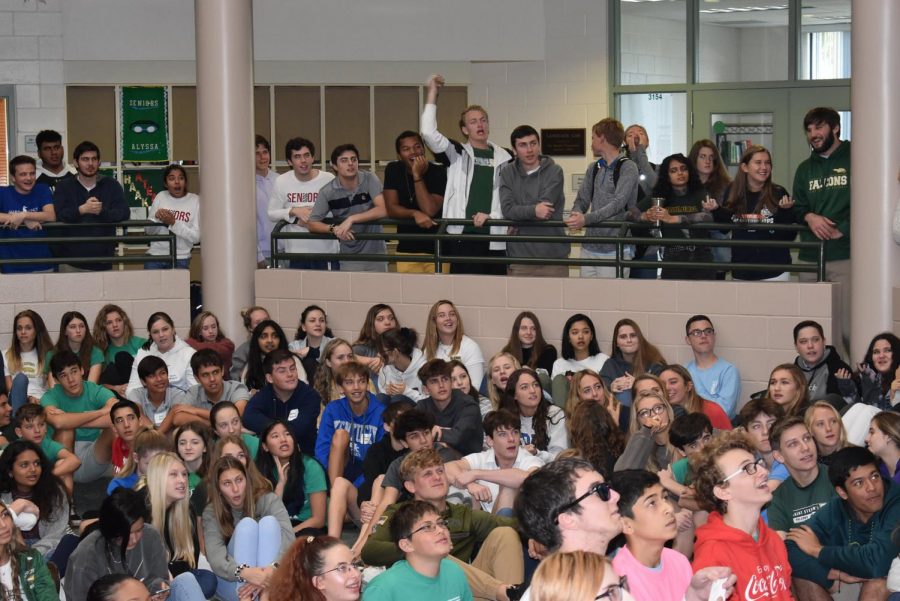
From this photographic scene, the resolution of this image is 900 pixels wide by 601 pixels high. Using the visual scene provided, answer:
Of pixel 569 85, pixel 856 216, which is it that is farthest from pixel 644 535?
pixel 569 85

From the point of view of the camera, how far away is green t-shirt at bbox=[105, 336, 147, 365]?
406 inches

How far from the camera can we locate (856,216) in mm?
9055

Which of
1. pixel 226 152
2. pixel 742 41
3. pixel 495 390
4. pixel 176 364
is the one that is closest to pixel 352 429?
pixel 495 390

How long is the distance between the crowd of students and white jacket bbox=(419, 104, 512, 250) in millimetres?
890

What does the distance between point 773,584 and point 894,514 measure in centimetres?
128

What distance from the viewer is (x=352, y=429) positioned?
8.41 meters

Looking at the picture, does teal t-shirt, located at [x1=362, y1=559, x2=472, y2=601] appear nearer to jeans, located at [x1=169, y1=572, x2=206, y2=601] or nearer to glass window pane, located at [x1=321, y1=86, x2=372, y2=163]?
jeans, located at [x1=169, y1=572, x2=206, y2=601]

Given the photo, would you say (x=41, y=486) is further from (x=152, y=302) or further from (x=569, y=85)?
(x=569, y=85)

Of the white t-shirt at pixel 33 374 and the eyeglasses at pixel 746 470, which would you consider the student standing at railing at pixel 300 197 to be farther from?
the eyeglasses at pixel 746 470

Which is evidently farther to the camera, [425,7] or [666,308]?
[425,7]

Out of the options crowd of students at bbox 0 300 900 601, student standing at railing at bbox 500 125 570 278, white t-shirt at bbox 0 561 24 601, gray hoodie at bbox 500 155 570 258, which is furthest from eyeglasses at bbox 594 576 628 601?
gray hoodie at bbox 500 155 570 258

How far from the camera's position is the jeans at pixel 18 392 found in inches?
368

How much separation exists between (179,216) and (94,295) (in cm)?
101

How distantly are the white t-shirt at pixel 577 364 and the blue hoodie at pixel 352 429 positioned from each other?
1521 millimetres
